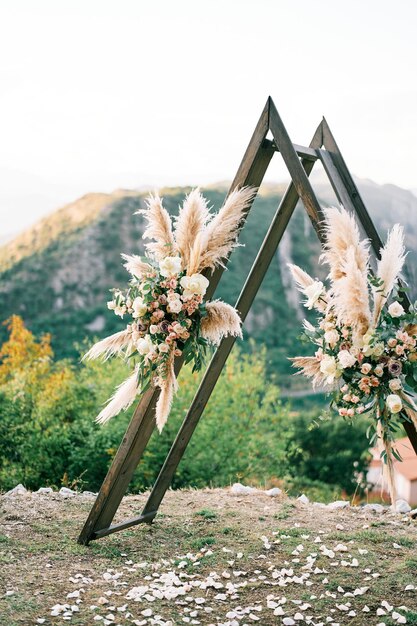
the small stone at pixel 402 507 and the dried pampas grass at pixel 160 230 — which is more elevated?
the dried pampas grass at pixel 160 230

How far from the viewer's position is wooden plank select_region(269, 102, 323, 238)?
4.05m

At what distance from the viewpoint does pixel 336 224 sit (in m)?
3.74

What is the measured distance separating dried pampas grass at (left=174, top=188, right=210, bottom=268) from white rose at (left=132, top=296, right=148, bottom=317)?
1.08 ft

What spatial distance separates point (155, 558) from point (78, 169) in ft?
76.1

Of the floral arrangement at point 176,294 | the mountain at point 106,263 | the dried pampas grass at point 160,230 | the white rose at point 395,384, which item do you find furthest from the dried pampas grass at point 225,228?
the mountain at point 106,263

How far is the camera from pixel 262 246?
4.68 m

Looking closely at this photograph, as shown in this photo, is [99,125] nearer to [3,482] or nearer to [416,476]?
[416,476]

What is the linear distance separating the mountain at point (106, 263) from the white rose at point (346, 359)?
20.8 metres

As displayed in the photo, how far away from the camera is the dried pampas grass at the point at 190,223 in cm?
427

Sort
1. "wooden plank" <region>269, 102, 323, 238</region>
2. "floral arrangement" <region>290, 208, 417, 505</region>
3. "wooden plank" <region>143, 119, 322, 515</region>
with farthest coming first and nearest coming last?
"wooden plank" <region>143, 119, 322, 515</region> → "wooden plank" <region>269, 102, 323, 238</region> → "floral arrangement" <region>290, 208, 417, 505</region>

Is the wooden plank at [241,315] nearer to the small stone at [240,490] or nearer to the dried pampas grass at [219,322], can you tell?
the dried pampas grass at [219,322]

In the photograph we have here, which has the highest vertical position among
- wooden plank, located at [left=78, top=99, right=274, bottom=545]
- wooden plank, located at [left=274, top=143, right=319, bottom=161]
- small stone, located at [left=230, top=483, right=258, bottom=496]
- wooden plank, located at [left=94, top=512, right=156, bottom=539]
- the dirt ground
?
wooden plank, located at [left=274, top=143, right=319, bottom=161]

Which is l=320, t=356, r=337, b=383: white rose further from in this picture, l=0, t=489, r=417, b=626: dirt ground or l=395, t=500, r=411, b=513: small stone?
l=395, t=500, r=411, b=513: small stone

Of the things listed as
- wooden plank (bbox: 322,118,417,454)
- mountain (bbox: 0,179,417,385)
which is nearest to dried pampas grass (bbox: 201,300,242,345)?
wooden plank (bbox: 322,118,417,454)
